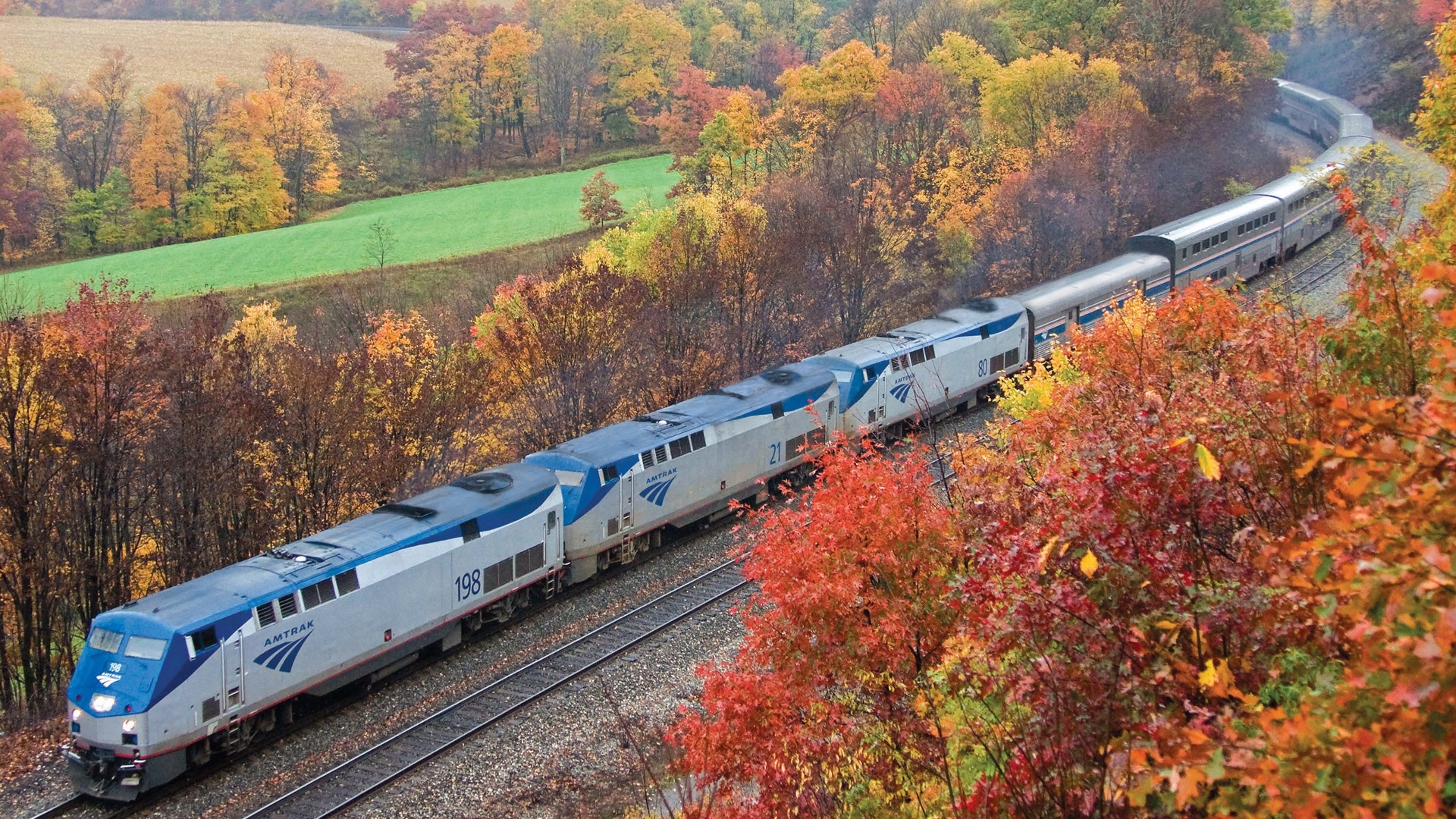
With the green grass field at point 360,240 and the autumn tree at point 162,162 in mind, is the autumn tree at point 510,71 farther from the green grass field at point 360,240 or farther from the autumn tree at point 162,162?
the autumn tree at point 162,162

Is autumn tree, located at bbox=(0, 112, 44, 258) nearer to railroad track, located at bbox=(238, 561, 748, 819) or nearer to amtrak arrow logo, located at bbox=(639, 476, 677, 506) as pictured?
amtrak arrow logo, located at bbox=(639, 476, 677, 506)

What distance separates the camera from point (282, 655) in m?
21.5

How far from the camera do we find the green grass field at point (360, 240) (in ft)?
232

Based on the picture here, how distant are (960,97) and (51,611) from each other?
61411 mm

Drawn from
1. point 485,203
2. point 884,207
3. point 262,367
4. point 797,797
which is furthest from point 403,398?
point 485,203

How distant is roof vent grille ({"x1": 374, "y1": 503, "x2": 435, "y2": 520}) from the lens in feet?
81.1

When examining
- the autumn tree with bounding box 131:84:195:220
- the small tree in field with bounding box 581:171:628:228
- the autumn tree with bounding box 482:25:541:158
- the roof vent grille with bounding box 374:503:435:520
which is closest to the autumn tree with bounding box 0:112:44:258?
the autumn tree with bounding box 131:84:195:220

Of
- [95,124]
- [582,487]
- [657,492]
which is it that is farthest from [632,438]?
[95,124]

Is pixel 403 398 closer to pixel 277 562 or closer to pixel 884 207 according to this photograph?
pixel 277 562

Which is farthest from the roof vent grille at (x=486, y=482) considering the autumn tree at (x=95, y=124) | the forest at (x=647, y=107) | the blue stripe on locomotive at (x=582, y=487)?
the autumn tree at (x=95, y=124)

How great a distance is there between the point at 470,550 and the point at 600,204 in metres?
58.2

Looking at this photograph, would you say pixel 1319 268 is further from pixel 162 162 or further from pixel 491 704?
pixel 162 162

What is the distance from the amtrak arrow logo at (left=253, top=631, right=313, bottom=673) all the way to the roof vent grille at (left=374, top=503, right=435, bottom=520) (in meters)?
3.68

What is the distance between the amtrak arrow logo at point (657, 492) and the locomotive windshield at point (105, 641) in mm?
12580
